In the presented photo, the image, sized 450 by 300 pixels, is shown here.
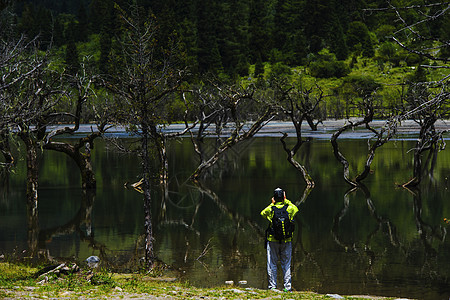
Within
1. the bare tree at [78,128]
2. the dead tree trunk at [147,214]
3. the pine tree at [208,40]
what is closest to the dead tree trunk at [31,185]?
the bare tree at [78,128]

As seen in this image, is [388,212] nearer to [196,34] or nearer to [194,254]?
[194,254]

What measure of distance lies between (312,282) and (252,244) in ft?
17.9

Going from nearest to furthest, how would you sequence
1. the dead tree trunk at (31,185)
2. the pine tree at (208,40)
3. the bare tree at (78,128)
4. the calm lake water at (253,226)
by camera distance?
the calm lake water at (253,226) → the dead tree trunk at (31,185) → the bare tree at (78,128) → the pine tree at (208,40)

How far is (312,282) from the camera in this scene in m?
16.3

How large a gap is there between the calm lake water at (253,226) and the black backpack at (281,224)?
9.00 feet

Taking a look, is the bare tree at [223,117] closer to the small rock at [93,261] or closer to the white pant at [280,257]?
the small rock at [93,261]

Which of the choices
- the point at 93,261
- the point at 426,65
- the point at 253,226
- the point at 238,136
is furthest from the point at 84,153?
the point at 426,65

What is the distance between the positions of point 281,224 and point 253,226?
12.2m

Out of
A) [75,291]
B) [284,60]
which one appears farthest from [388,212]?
[284,60]

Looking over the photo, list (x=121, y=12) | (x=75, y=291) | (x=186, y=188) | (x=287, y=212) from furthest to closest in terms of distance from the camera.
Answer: (x=186, y=188) < (x=121, y=12) < (x=287, y=212) < (x=75, y=291)

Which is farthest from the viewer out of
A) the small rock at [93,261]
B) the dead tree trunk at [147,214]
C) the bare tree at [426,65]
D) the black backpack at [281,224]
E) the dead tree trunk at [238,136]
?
the dead tree trunk at [238,136]

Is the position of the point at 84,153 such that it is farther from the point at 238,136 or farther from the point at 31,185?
the point at 238,136

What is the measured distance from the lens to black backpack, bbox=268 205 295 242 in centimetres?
1287

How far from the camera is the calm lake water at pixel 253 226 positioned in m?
17.4
